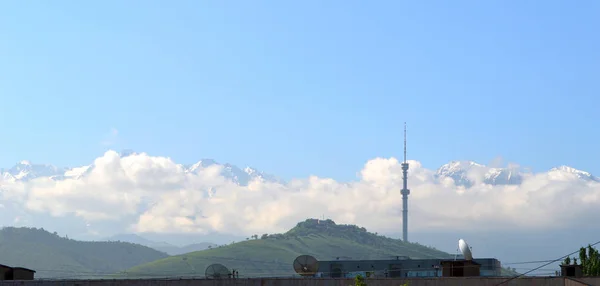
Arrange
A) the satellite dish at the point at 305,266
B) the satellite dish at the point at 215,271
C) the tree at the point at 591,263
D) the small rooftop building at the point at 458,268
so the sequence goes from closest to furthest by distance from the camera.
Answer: the small rooftop building at the point at 458,268, the satellite dish at the point at 215,271, the satellite dish at the point at 305,266, the tree at the point at 591,263

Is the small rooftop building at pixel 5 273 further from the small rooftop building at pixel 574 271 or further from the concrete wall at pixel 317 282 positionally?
the small rooftop building at pixel 574 271

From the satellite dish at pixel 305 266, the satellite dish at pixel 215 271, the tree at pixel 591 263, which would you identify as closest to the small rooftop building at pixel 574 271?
the satellite dish at pixel 305 266

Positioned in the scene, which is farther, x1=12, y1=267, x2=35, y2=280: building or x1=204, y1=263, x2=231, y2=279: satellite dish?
x1=204, y1=263, x2=231, y2=279: satellite dish

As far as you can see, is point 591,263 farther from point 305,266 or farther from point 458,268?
point 305,266

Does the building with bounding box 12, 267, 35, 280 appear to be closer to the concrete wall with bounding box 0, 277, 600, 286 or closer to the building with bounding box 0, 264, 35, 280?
the building with bounding box 0, 264, 35, 280

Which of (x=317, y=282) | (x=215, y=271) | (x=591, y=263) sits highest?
(x=591, y=263)

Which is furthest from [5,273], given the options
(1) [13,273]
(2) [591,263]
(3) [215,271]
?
(2) [591,263]

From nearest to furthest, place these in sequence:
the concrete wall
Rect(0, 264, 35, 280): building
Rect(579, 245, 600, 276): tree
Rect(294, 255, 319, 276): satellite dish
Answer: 1. the concrete wall
2. Rect(0, 264, 35, 280): building
3. Rect(294, 255, 319, 276): satellite dish
4. Rect(579, 245, 600, 276): tree

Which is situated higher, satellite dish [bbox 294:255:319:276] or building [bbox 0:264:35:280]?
satellite dish [bbox 294:255:319:276]

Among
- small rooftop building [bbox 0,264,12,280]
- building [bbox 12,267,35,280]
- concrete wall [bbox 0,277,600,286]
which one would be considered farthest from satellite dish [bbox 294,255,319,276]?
small rooftop building [bbox 0,264,12,280]

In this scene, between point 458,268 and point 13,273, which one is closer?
point 13,273

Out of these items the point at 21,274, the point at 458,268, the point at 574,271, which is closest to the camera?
the point at 574,271

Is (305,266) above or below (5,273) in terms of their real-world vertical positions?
above

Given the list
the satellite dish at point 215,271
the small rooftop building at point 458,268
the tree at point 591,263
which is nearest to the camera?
the small rooftop building at point 458,268
